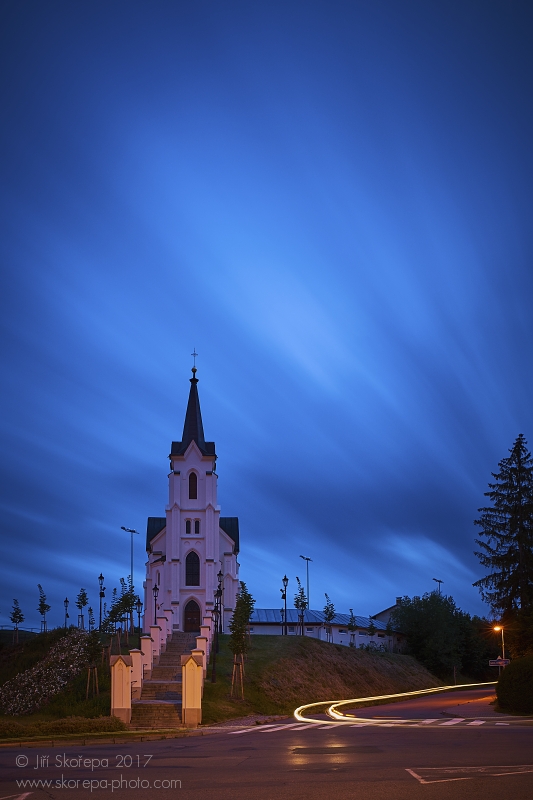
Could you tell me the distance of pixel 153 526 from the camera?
238 ft

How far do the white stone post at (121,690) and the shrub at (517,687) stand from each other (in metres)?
14.2

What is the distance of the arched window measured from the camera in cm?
6228

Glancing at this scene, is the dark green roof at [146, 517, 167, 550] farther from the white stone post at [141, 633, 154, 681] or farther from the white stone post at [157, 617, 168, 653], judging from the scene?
the white stone post at [141, 633, 154, 681]

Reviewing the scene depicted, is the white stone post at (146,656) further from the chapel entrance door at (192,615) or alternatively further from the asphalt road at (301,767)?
the chapel entrance door at (192,615)

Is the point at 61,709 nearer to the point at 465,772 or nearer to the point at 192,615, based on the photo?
the point at 465,772

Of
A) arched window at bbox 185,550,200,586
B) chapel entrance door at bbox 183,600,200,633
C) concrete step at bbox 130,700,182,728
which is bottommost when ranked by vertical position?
concrete step at bbox 130,700,182,728

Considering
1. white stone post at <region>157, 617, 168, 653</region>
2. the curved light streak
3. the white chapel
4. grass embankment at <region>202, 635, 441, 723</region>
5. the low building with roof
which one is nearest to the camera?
the curved light streak

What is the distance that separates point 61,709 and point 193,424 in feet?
118

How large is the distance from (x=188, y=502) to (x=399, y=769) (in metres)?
52.2

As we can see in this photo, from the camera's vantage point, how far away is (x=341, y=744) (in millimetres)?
17797

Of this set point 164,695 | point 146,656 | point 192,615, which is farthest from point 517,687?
point 192,615

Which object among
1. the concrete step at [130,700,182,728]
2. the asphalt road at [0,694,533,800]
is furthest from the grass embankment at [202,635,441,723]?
the asphalt road at [0,694,533,800]

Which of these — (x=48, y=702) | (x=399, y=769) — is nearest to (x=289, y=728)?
(x=399, y=769)

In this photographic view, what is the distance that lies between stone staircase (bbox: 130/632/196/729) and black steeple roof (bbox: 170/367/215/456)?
67.3 ft
